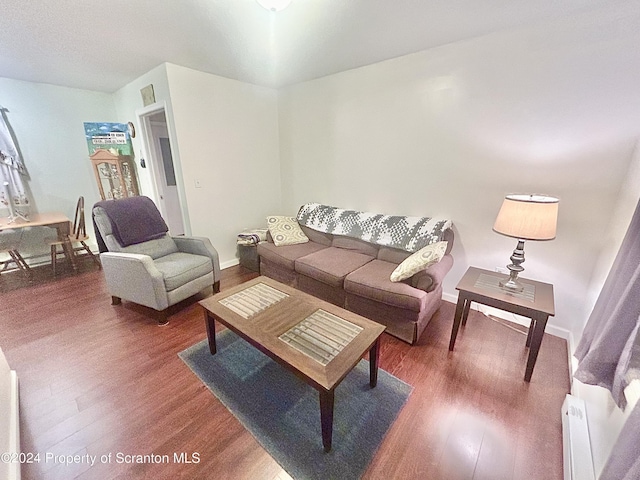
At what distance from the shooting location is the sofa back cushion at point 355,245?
9.14ft

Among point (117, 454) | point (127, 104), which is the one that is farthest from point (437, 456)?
→ point (127, 104)

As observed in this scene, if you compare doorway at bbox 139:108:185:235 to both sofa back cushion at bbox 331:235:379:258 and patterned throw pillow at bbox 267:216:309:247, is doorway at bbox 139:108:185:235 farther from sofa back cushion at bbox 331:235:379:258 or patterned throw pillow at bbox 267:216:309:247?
sofa back cushion at bbox 331:235:379:258

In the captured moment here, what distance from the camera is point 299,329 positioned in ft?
5.06

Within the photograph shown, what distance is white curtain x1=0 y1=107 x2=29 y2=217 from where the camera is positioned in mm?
3158

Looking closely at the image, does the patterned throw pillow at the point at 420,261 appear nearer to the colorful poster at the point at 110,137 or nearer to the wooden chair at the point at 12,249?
the colorful poster at the point at 110,137

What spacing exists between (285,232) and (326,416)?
221 centimetres

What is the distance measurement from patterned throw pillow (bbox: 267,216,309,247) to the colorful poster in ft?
8.47

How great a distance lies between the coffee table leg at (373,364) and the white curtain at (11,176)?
4438 millimetres

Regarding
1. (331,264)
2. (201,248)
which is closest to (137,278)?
(201,248)

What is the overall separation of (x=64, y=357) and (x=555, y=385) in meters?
3.36

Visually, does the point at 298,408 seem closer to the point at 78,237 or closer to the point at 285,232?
the point at 285,232

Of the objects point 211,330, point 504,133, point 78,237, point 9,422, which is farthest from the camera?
point 78,237

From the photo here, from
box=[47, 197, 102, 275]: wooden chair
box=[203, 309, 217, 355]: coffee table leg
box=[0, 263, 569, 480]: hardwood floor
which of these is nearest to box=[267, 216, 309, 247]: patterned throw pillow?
box=[0, 263, 569, 480]: hardwood floor

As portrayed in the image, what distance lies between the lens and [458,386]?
5.40ft
